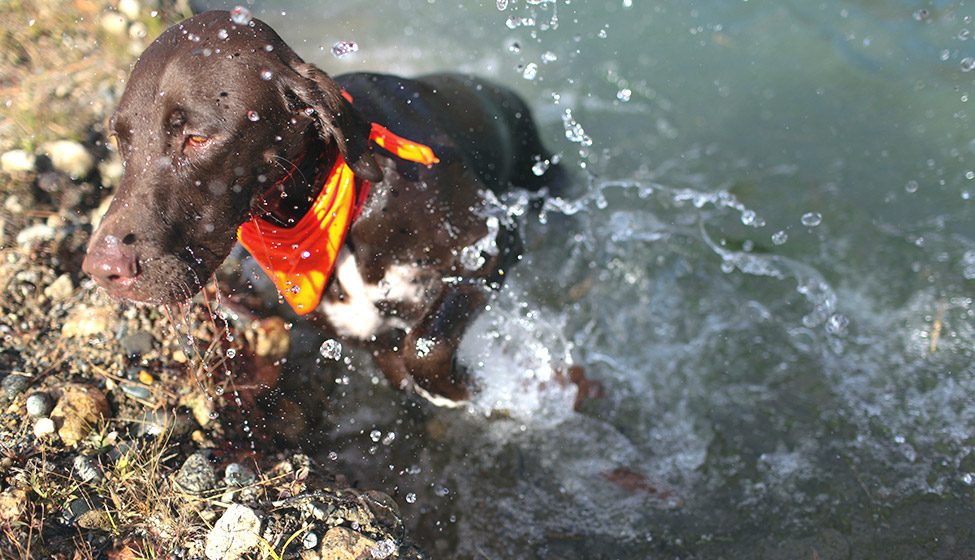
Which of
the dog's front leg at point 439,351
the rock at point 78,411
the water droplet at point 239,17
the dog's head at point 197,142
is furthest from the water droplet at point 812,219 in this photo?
the rock at point 78,411

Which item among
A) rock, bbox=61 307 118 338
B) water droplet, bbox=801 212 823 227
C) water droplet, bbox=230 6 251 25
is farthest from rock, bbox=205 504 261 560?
water droplet, bbox=801 212 823 227

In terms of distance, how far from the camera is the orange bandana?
2906 millimetres

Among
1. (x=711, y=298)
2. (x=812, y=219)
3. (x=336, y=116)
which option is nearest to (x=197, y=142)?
(x=336, y=116)

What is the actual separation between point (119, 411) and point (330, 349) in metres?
0.97

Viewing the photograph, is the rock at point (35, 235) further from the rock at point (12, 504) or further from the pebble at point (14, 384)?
the rock at point (12, 504)

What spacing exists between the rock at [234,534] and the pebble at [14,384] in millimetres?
1098

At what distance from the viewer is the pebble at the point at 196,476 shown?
2.64 metres

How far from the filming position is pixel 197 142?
7.98ft

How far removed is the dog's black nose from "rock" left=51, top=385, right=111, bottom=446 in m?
0.81

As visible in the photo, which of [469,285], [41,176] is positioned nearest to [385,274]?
[469,285]

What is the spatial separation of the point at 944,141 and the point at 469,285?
4327 millimetres

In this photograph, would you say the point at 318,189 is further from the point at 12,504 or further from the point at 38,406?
the point at 12,504

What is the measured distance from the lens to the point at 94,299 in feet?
10.8

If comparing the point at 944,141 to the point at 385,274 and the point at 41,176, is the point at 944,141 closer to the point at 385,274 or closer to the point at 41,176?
the point at 385,274
